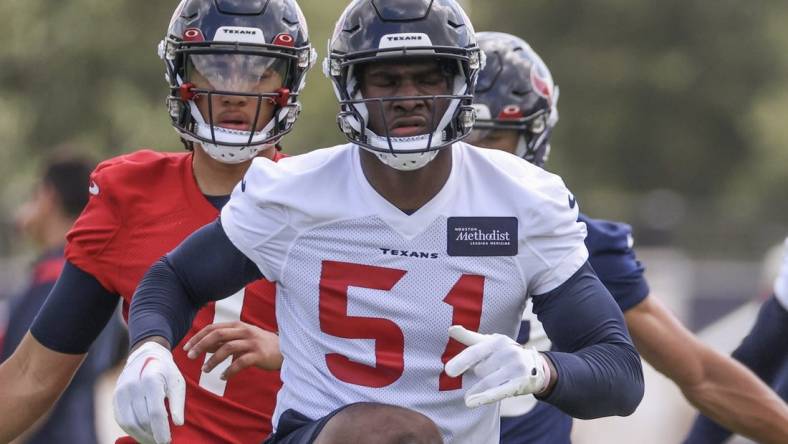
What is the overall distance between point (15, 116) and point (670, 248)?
8520 millimetres

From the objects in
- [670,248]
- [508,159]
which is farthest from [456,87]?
[670,248]

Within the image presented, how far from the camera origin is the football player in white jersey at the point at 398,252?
3916 mm

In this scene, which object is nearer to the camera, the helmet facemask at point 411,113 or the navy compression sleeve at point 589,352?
the navy compression sleeve at point 589,352

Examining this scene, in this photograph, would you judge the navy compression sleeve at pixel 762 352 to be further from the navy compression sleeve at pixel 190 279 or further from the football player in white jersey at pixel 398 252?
the navy compression sleeve at pixel 190 279

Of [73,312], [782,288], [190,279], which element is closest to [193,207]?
[73,312]

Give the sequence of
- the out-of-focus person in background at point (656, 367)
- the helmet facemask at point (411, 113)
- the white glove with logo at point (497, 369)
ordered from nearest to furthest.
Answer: the white glove with logo at point (497, 369) < the helmet facemask at point (411, 113) < the out-of-focus person in background at point (656, 367)

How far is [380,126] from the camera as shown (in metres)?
3.94

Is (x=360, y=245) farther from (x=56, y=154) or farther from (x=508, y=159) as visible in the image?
(x=56, y=154)

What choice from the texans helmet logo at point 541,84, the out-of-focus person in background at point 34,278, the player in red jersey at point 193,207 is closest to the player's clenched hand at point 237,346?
the player in red jersey at point 193,207

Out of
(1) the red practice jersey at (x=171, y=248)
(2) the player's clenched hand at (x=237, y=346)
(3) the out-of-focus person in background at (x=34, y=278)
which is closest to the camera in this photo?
(2) the player's clenched hand at (x=237, y=346)

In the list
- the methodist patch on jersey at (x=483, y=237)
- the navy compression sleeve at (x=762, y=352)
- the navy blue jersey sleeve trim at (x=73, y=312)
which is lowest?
the navy compression sleeve at (x=762, y=352)

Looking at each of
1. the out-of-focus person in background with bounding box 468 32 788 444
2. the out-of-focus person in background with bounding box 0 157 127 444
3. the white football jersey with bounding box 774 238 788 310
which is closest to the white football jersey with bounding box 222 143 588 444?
the out-of-focus person in background with bounding box 468 32 788 444

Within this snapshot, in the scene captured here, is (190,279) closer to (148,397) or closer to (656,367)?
(148,397)

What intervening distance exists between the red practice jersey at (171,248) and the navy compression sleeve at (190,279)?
503 mm
